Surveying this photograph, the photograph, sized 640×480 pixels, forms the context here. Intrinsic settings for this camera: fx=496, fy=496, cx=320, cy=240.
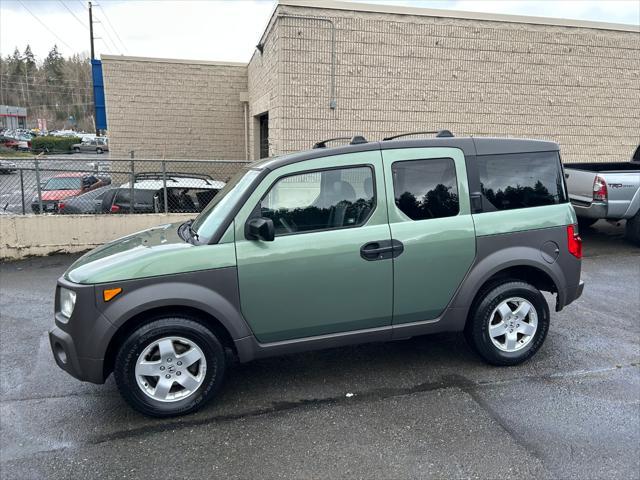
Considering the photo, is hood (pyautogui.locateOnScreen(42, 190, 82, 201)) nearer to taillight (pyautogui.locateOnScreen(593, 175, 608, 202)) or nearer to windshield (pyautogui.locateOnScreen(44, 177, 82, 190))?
windshield (pyautogui.locateOnScreen(44, 177, 82, 190))

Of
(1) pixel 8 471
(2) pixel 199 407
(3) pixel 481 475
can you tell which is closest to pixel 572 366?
(3) pixel 481 475

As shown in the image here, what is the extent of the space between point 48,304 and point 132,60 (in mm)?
13022

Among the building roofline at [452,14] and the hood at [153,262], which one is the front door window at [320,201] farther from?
the building roofline at [452,14]

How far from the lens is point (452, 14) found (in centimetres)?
1053

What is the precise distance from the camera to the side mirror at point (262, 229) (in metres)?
3.51

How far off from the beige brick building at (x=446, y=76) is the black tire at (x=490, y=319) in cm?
685

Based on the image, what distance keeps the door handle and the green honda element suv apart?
0.01 meters

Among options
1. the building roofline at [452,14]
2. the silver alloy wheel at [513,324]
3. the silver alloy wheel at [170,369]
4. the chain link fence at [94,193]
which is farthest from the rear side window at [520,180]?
the building roofline at [452,14]

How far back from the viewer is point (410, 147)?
4.05m

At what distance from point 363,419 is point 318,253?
123cm

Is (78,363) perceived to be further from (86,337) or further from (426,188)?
(426,188)

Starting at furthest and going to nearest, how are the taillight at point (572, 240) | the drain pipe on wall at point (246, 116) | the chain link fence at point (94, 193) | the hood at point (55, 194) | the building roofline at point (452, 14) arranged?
the drain pipe on wall at point (246, 116), the building roofline at point (452, 14), the hood at point (55, 194), the chain link fence at point (94, 193), the taillight at point (572, 240)

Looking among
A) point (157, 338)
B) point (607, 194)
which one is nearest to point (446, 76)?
point (607, 194)

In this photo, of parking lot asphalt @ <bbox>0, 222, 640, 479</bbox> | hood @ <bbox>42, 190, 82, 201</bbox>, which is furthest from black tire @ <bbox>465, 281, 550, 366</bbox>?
hood @ <bbox>42, 190, 82, 201</bbox>
